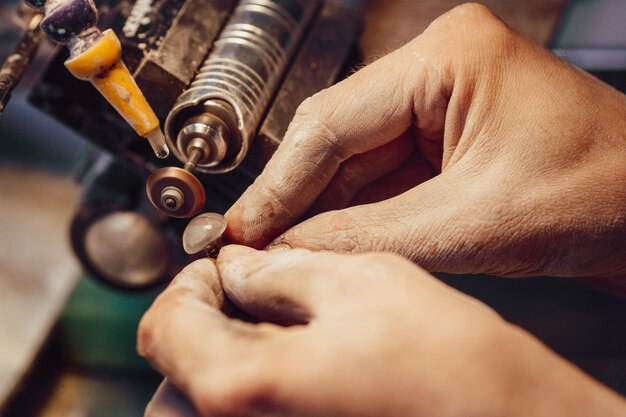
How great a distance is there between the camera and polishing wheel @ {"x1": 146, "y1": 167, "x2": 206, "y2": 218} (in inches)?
35.8

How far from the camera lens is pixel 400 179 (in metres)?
1.22

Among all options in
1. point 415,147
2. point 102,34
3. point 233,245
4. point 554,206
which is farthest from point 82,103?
point 554,206

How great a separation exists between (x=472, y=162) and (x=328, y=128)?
0.95 ft

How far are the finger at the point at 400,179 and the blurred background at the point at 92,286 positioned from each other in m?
0.30

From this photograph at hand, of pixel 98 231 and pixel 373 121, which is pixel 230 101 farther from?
pixel 98 231

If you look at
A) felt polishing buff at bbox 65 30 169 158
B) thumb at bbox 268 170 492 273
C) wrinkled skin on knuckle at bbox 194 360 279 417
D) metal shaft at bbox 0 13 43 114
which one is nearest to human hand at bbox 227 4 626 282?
thumb at bbox 268 170 492 273

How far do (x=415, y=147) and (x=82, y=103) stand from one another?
79 cm

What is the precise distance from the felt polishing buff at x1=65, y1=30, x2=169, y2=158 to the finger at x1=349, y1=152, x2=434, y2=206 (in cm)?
49

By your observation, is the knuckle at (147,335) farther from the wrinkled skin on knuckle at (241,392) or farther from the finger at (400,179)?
the finger at (400,179)

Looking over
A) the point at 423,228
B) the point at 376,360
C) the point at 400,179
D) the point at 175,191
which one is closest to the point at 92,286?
the point at 175,191

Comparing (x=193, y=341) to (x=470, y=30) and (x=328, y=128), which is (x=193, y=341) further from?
(x=470, y=30)

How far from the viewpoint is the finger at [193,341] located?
2.15 ft

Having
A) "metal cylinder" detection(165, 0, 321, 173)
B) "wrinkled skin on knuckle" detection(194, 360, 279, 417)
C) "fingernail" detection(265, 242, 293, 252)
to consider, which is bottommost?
"fingernail" detection(265, 242, 293, 252)

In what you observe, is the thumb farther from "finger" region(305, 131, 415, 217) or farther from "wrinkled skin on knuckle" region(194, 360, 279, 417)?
"wrinkled skin on knuckle" region(194, 360, 279, 417)
